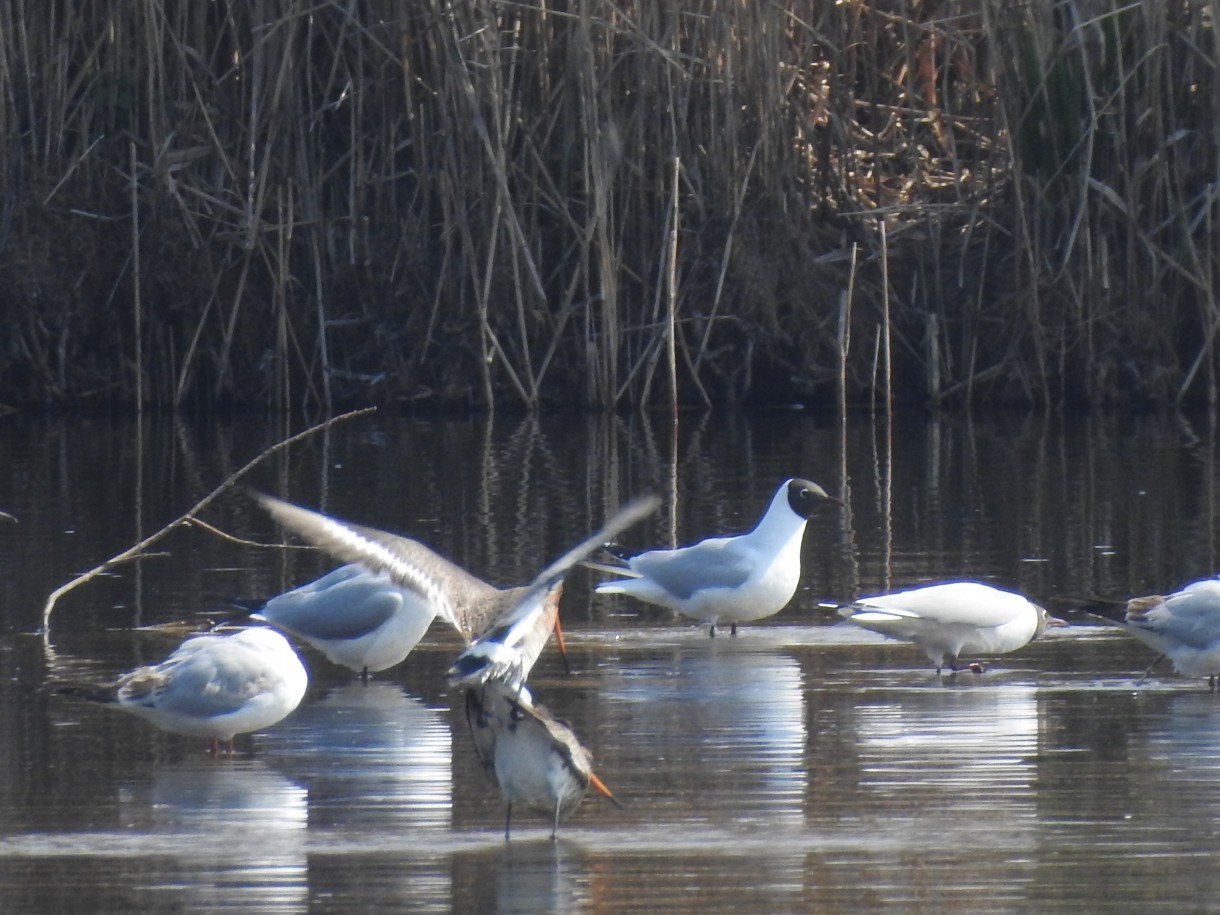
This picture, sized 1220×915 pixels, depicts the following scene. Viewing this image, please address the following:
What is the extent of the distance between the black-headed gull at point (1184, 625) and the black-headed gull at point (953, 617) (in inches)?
13.6

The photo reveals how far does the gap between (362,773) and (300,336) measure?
11.3 m

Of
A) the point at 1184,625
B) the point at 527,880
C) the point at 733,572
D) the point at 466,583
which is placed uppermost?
the point at 466,583

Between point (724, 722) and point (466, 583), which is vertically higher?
point (466, 583)

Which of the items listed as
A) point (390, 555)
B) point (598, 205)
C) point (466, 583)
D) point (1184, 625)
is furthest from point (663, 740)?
point (598, 205)

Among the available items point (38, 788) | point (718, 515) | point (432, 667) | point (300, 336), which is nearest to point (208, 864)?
point (38, 788)

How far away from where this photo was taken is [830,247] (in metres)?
17.6

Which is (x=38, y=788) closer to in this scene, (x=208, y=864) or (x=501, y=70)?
(x=208, y=864)

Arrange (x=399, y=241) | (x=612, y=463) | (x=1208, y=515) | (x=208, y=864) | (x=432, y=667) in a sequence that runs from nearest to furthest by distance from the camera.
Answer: (x=208, y=864), (x=432, y=667), (x=1208, y=515), (x=612, y=463), (x=399, y=241)

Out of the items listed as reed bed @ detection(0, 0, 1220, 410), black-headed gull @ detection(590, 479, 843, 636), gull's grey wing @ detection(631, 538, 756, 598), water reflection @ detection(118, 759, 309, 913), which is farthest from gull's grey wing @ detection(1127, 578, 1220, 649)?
reed bed @ detection(0, 0, 1220, 410)

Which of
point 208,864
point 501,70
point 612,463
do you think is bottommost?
point 208,864

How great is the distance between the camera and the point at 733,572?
8.58 metres

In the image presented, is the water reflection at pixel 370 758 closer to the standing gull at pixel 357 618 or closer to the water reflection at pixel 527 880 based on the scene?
the standing gull at pixel 357 618

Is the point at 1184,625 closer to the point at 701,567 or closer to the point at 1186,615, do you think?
the point at 1186,615

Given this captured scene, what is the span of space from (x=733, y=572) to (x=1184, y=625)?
188cm
